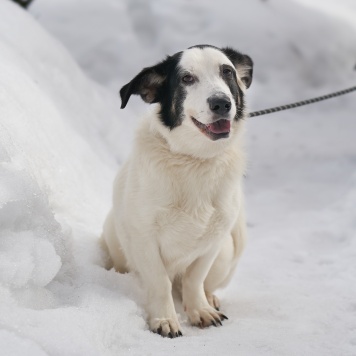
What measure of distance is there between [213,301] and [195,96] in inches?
52.2

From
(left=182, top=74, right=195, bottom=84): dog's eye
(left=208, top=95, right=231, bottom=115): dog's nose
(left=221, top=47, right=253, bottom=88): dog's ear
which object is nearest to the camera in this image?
(left=208, top=95, right=231, bottom=115): dog's nose

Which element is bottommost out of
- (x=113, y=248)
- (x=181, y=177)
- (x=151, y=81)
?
(x=113, y=248)

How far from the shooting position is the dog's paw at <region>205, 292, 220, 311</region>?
145 inches

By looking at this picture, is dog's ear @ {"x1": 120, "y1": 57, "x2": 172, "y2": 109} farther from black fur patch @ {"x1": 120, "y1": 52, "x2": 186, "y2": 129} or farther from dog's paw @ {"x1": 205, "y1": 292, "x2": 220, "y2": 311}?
dog's paw @ {"x1": 205, "y1": 292, "x2": 220, "y2": 311}

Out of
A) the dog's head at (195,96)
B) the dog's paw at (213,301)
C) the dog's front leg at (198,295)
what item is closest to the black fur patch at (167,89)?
the dog's head at (195,96)

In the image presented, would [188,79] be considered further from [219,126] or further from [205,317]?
[205,317]

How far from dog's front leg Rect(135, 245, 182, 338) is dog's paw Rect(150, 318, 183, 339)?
0.9 inches

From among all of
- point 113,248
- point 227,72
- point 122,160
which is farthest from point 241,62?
point 122,160

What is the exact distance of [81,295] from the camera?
2.84m

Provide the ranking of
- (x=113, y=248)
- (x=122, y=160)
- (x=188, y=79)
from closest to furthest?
(x=188, y=79)
(x=113, y=248)
(x=122, y=160)

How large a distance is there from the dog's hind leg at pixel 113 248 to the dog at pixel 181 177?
250 mm

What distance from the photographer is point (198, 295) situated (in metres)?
3.39

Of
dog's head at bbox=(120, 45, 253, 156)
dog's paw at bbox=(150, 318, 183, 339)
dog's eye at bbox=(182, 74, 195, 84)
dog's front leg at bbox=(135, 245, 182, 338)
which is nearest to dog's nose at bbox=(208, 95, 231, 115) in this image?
dog's head at bbox=(120, 45, 253, 156)

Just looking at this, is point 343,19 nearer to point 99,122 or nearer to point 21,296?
point 99,122
